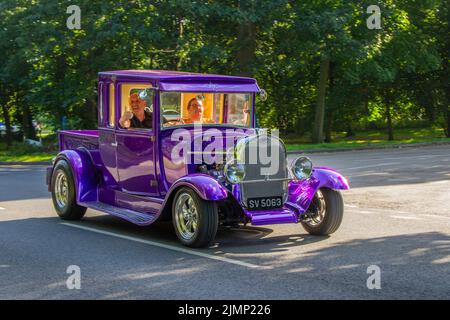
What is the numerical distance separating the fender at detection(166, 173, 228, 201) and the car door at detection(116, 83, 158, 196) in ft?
3.61

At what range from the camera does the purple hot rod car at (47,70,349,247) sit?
8.77m

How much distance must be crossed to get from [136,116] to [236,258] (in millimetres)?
2935

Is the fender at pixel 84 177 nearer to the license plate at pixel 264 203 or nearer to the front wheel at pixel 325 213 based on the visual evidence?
the license plate at pixel 264 203

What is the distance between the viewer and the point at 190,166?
919cm

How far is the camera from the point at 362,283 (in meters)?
6.76

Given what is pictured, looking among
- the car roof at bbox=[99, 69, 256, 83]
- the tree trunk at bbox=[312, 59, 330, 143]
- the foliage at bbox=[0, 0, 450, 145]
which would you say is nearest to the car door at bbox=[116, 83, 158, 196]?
the car roof at bbox=[99, 69, 256, 83]

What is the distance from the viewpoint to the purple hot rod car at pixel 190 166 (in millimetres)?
8773

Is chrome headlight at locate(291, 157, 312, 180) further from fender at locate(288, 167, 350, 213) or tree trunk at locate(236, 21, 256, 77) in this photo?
tree trunk at locate(236, 21, 256, 77)

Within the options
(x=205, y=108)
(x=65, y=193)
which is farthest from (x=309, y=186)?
(x=65, y=193)

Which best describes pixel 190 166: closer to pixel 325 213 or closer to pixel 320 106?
pixel 325 213

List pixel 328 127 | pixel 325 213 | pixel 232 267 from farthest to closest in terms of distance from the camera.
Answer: pixel 328 127, pixel 325 213, pixel 232 267

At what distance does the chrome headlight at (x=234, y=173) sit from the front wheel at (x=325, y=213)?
127cm
